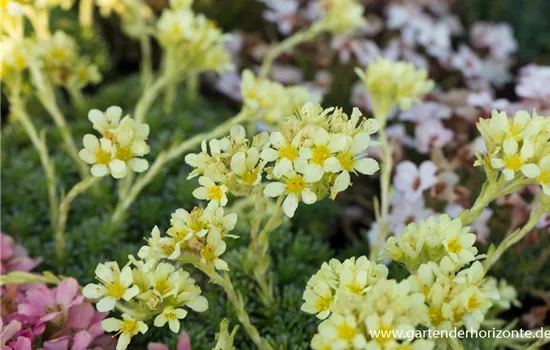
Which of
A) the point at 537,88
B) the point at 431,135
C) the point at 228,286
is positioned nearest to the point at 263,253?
the point at 228,286

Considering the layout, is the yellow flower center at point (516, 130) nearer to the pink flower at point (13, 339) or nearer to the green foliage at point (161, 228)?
the green foliage at point (161, 228)

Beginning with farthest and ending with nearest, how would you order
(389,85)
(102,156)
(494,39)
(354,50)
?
(494,39) < (354,50) < (389,85) < (102,156)

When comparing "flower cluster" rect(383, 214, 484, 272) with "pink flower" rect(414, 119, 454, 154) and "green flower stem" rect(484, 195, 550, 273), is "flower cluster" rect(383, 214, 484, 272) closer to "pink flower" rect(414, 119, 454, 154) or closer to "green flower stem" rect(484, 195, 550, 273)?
"green flower stem" rect(484, 195, 550, 273)

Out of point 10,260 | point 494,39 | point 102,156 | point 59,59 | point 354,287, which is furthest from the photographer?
point 494,39

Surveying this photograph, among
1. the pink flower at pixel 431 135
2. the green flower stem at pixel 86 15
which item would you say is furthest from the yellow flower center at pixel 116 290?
the green flower stem at pixel 86 15

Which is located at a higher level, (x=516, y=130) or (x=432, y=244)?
(x=516, y=130)

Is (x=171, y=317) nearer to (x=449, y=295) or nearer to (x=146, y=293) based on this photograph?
(x=146, y=293)

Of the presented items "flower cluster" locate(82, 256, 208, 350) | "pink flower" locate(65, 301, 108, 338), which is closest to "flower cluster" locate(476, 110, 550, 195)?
"flower cluster" locate(82, 256, 208, 350)
